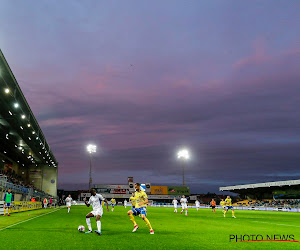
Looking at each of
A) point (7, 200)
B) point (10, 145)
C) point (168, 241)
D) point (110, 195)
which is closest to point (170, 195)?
point (110, 195)

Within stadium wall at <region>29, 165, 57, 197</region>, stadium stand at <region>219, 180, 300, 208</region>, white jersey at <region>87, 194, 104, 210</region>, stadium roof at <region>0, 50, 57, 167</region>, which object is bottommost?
stadium stand at <region>219, 180, 300, 208</region>

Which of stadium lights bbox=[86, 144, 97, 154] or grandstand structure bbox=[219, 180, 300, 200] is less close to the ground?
stadium lights bbox=[86, 144, 97, 154]

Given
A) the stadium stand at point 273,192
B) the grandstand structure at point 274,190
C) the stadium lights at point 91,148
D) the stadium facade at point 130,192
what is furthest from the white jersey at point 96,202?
the stadium facade at point 130,192

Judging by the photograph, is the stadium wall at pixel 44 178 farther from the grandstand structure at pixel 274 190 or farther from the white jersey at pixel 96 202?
the white jersey at pixel 96 202

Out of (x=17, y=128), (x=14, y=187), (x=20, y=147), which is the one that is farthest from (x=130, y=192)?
(x=14, y=187)

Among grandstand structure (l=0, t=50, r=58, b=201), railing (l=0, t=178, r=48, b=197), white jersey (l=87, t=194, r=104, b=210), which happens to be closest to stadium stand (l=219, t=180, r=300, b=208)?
grandstand structure (l=0, t=50, r=58, b=201)

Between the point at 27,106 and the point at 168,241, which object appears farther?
the point at 27,106

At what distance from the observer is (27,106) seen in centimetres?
3541

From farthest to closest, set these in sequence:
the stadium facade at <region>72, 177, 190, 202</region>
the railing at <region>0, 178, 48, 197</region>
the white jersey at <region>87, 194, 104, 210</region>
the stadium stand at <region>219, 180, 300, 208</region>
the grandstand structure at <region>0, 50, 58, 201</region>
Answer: the stadium facade at <region>72, 177, 190, 202</region>, the stadium stand at <region>219, 180, 300, 208</region>, the railing at <region>0, 178, 48, 197</region>, the grandstand structure at <region>0, 50, 58, 201</region>, the white jersey at <region>87, 194, 104, 210</region>

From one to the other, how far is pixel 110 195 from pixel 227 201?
7875cm

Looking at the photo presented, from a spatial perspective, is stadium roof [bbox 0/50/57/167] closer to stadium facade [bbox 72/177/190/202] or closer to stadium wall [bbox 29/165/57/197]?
stadium wall [bbox 29/165/57/197]

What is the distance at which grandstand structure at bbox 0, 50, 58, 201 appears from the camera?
3023 cm

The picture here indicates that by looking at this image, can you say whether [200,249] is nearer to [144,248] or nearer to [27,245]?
[144,248]

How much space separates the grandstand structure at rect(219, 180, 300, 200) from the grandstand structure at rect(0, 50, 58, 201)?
185 feet
